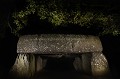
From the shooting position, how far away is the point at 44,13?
24.5ft

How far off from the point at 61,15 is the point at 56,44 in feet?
3.49

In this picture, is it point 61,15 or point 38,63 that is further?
point 38,63

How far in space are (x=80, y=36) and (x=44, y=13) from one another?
62.1 inches

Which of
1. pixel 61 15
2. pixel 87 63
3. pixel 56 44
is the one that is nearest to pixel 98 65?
pixel 87 63

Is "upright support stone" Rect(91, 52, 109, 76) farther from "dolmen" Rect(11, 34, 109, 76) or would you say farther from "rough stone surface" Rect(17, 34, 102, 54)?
"rough stone surface" Rect(17, 34, 102, 54)

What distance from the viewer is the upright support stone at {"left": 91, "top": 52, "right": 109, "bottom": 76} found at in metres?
7.91

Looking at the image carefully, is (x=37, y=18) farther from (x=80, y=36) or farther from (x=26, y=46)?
(x=80, y=36)

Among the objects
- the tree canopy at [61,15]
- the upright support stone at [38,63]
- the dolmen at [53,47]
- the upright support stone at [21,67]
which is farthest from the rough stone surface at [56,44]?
the upright support stone at [38,63]

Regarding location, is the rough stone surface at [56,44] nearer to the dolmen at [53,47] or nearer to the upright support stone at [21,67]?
the dolmen at [53,47]

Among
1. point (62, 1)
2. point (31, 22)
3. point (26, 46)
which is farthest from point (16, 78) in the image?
point (62, 1)

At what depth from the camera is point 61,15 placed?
750cm

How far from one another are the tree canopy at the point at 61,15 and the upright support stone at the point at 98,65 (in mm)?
1175

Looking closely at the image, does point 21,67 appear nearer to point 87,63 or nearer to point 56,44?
point 56,44

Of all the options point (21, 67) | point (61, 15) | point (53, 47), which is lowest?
point (21, 67)
